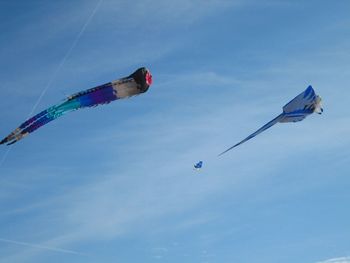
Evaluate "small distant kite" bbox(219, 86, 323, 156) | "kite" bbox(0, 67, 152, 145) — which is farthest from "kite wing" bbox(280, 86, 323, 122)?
"kite" bbox(0, 67, 152, 145)

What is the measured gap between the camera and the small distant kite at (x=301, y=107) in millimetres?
80188

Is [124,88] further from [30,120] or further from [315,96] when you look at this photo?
[315,96]

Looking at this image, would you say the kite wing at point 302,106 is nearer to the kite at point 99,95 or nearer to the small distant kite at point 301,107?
the small distant kite at point 301,107

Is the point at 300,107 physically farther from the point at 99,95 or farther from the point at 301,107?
the point at 99,95

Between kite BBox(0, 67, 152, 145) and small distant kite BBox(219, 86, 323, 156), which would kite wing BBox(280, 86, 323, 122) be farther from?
kite BBox(0, 67, 152, 145)

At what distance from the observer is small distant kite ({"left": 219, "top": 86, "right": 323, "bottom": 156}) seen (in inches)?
3157

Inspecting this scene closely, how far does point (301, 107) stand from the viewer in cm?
8194

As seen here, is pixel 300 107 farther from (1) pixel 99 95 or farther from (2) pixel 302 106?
(1) pixel 99 95

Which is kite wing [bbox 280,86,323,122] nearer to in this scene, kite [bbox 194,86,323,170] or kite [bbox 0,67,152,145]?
kite [bbox 194,86,323,170]

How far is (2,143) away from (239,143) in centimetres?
4021

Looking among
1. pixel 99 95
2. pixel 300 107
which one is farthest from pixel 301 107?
pixel 99 95

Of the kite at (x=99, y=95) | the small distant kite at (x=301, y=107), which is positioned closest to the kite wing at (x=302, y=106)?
the small distant kite at (x=301, y=107)

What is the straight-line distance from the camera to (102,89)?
6256cm

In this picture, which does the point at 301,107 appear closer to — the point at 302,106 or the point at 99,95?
the point at 302,106
